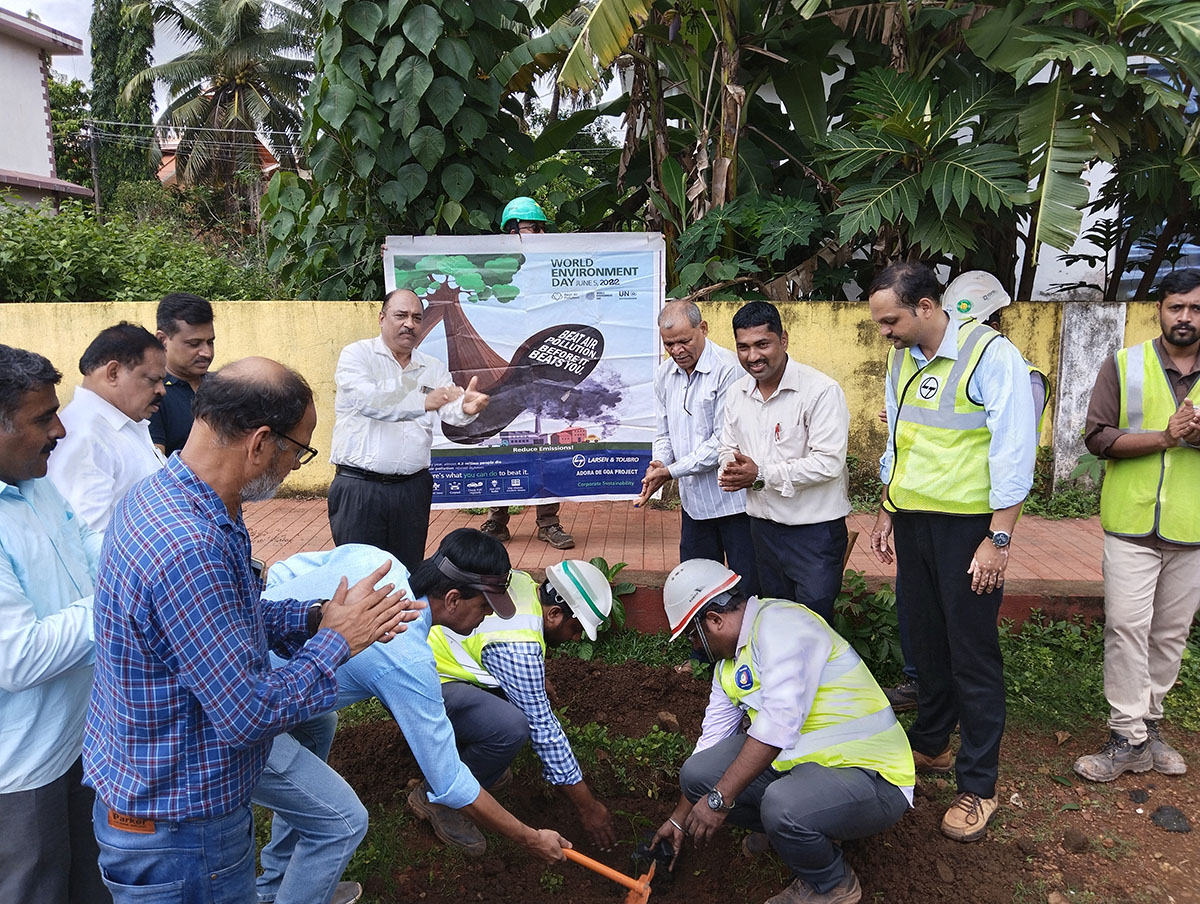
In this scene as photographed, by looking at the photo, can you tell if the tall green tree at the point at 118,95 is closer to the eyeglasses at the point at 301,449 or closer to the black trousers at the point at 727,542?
the black trousers at the point at 727,542

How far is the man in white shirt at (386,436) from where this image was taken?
4160 millimetres

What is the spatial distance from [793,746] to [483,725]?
1.11m

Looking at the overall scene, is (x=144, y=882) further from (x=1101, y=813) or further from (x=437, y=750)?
(x=1101, y=813)

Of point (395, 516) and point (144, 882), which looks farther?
point (395, 516)

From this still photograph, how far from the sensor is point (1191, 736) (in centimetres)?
397

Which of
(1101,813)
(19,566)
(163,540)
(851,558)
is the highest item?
(163,540)

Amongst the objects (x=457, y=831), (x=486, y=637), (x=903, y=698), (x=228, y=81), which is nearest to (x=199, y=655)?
(x=486, y=637)

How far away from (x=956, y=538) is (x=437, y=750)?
2024 millimetres

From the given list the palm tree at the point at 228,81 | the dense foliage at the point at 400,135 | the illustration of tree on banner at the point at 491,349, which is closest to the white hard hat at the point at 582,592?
the illustration of tree on banner at the point at 491,349

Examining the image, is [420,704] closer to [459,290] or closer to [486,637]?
[486,637]

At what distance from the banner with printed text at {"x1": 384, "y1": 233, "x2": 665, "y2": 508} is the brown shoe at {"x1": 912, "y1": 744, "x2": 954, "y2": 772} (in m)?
2.71

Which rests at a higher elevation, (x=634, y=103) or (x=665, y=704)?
(x=634, y=103)

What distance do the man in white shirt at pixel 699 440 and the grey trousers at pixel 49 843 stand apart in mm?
2705

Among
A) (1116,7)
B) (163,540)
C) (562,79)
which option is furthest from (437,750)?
(1116,7)
